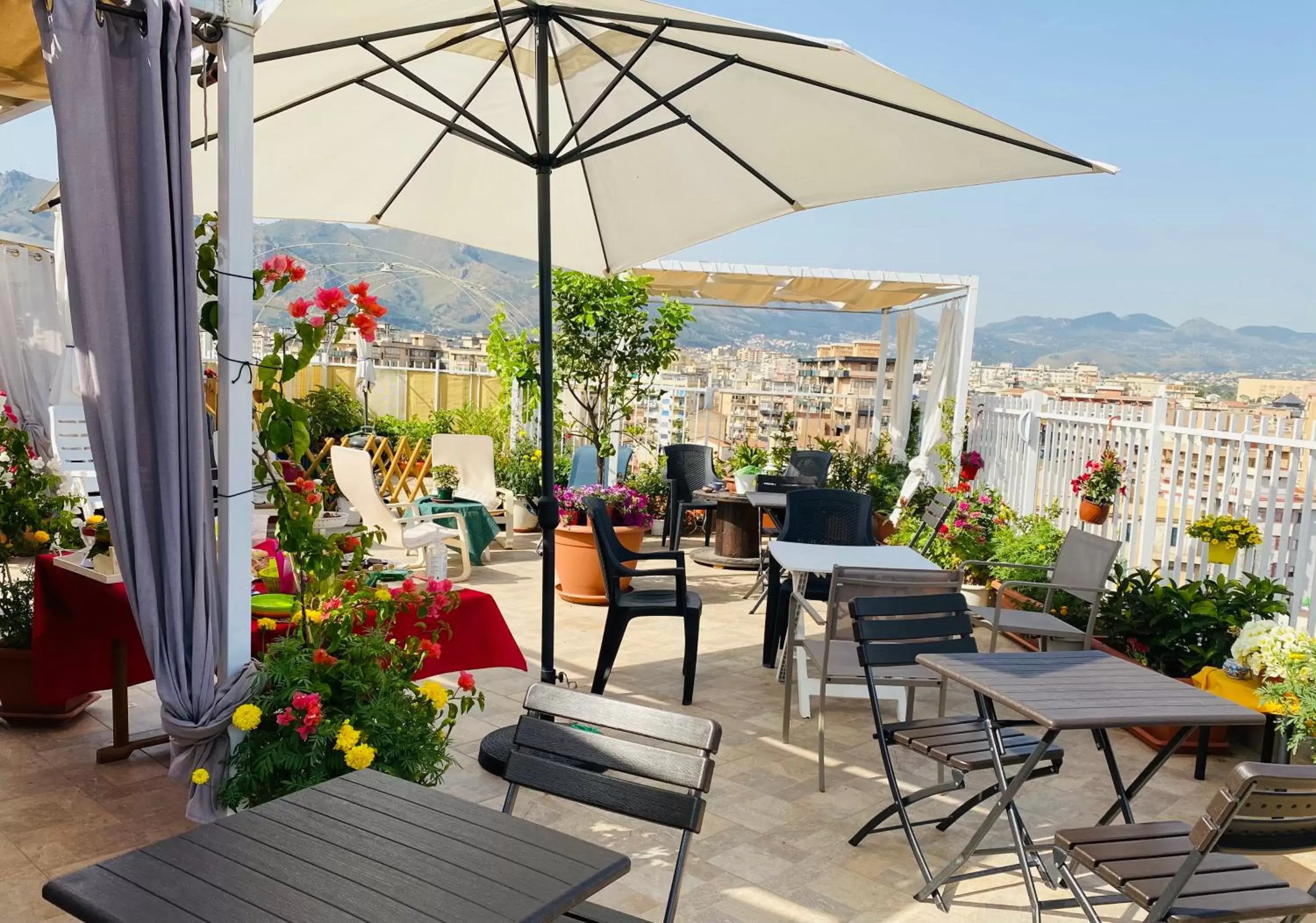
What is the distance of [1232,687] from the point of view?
4527 mm

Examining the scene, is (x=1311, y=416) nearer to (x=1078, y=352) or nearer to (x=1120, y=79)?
(x=1078, y=352)

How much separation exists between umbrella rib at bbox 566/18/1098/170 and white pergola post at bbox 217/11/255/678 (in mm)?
1456

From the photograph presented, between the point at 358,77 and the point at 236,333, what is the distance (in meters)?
1.83

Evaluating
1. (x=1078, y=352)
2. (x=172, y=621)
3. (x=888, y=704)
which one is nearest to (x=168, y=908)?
(x=172, y=621)

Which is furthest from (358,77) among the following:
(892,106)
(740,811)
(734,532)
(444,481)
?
(734,532)

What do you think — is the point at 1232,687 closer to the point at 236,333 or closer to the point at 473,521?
the point at 236,333

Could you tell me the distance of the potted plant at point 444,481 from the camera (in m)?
8.66

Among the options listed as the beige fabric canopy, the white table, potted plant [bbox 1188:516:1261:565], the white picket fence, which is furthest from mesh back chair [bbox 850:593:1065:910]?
the beige fabric canopy

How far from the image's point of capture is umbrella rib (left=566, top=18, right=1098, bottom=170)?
3.54 metres

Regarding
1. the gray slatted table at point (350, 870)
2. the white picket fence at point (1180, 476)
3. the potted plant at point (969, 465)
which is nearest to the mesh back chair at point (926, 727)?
the gray slatted table at point (350, 870)

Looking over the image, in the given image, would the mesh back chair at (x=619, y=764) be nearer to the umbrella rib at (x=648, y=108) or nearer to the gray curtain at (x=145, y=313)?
the gray curtain at (x=145, y=313)

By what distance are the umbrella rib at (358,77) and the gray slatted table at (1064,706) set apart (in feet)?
9.93

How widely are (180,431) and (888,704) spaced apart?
3956 millimetres

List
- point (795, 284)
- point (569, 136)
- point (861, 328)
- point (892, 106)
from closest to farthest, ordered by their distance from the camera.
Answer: point (892, 106), point (569, 136), point (795, 284), point (861, 328)
